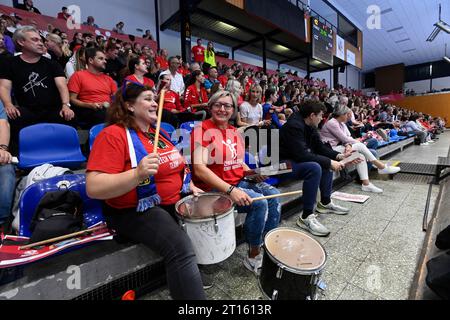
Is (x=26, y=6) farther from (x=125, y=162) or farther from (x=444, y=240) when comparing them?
(x=444, y=240)

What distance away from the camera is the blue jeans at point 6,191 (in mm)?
1516

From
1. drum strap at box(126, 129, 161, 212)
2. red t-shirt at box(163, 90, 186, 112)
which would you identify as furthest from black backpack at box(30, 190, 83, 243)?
red t-shirt at box(163, 90, 186, 112)

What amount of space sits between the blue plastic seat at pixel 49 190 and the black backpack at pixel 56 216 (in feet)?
0.25

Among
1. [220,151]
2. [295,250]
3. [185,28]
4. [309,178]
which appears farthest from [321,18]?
[295,250]

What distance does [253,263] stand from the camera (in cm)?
165

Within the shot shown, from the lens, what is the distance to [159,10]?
27.9 ft

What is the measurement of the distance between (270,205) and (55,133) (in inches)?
81.3

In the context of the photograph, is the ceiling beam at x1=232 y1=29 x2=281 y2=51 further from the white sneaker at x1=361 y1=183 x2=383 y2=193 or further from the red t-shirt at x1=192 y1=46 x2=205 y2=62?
the white sneaker at x1=361 y1=183 x2=383 y2=193

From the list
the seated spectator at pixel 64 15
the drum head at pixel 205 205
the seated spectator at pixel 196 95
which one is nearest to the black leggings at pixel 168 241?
the drum head at pixel 205 205

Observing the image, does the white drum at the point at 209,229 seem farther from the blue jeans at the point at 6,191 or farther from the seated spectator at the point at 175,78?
the seated spectator at the point at 175,78

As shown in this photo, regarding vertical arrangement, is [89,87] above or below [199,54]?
below

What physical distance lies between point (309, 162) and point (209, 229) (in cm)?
142

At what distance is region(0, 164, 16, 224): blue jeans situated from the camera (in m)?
1.52
